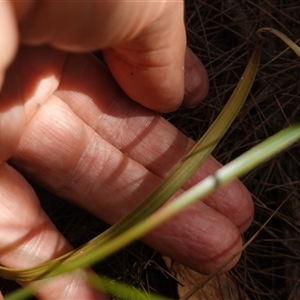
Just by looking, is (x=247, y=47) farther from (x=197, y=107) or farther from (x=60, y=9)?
(x=60, y=9)

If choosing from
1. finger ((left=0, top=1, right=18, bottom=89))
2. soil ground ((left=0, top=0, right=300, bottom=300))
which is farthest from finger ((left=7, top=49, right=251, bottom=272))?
finger ((left=0, top=1, right=18, bottom=89))

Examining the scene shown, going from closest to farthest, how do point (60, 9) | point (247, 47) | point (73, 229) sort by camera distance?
1. point (60, 9)
2. point (73, 229)
3. point (247, 47)

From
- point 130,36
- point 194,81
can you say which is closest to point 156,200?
point 130,36

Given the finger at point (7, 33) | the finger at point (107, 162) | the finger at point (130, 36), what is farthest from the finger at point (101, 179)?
the finger at point (7, 33)

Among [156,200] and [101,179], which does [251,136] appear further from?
[156,200]

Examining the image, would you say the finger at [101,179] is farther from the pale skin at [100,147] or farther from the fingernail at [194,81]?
the fingernail at [194,81]

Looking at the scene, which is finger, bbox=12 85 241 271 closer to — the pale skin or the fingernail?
the pale skin

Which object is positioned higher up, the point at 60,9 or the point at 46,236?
the point at 60,9

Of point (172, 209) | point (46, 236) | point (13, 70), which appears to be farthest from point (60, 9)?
point (46, 236)
